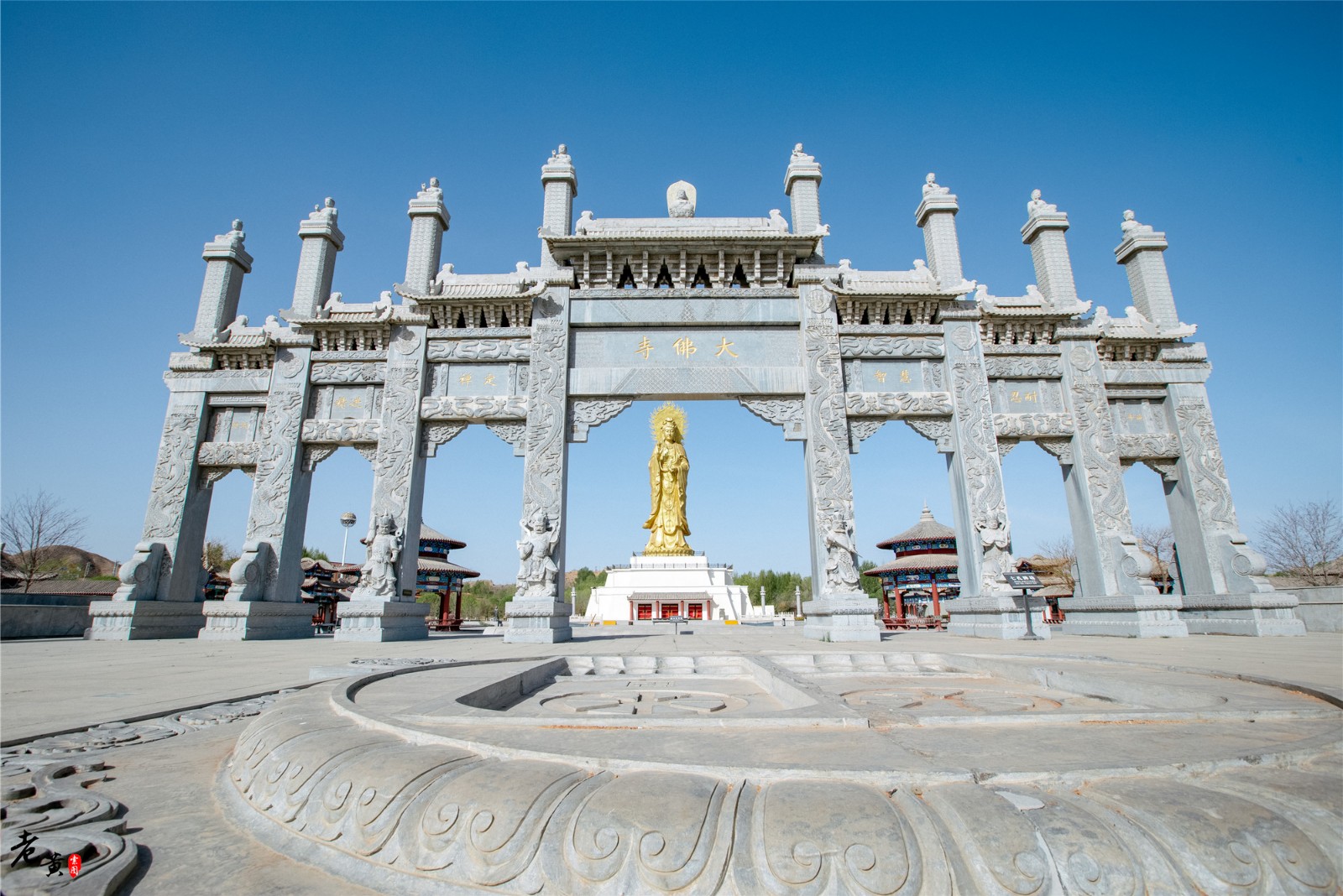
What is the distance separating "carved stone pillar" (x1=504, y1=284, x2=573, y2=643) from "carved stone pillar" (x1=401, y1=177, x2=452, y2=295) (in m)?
2.93

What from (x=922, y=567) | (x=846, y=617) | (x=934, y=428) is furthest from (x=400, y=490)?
(x=922, y=567)

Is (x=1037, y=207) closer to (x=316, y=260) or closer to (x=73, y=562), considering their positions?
(x=316, y=260)

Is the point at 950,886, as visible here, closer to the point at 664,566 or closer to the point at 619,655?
the point at 619,655

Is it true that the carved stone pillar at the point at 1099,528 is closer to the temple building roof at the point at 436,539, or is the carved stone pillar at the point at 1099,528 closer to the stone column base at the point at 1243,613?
the stone column base at the point at 1243,613

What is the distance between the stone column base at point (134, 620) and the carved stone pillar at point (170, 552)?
0.01 meters

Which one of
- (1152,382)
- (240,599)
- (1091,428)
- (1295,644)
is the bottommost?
(1295,644)

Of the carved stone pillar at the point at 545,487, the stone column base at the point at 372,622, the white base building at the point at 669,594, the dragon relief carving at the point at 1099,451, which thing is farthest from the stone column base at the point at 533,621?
the white base building at the point at 669,594

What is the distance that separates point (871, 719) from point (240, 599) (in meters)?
13.1

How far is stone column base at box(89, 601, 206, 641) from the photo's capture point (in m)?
11.6

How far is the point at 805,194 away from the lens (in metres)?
13.5

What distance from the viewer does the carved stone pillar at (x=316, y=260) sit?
13.7 m

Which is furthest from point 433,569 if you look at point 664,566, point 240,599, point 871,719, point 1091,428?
point 871,719

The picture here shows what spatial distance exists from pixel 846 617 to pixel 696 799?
9.90 meters

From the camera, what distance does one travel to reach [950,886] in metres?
1.29
